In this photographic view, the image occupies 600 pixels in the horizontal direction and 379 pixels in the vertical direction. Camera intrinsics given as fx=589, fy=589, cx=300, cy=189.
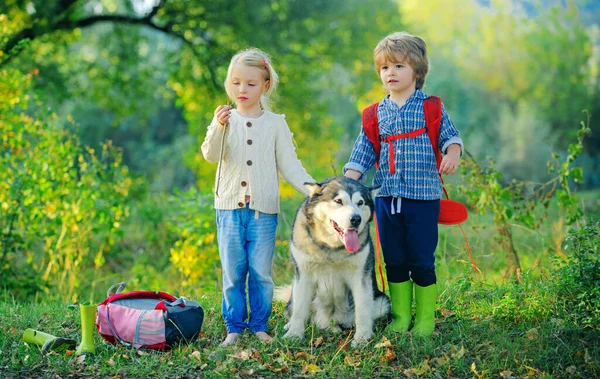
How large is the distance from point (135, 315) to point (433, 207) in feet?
6.51

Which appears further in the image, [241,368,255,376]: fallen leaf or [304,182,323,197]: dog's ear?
[304,182,323,197]: dog's ear

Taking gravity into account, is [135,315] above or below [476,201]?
below

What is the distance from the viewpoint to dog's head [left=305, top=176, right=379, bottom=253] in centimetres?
341

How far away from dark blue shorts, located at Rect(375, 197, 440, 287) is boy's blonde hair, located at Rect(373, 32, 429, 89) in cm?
85

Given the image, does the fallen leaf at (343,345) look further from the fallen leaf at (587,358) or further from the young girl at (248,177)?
the fallen leaf at (587,358)

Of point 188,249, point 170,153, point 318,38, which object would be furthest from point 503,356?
point 170,153

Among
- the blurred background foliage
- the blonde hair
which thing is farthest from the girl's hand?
the blurred background foliage

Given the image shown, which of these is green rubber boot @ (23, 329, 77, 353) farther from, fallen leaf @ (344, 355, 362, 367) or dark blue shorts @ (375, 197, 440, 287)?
dark blue shorts @ (375, 197, 440, 287)

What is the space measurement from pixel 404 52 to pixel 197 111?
407 inches

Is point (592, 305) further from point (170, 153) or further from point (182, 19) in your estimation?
point (170, 153)

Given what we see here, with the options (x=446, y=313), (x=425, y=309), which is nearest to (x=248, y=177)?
(x=425, y=309)

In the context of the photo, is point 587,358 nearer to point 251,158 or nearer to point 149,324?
point 251,158

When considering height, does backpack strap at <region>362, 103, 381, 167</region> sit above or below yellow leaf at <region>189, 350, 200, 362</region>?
above

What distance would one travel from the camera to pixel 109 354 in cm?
355
